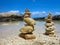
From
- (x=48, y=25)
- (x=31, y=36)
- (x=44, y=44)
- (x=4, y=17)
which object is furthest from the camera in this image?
(x=4, y=17)

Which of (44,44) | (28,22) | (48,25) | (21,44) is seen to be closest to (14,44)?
(21,44)

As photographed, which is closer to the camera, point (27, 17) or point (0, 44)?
point (0, 44)

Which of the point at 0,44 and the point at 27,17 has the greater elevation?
the point at 27,17

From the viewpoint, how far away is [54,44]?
35.2ft

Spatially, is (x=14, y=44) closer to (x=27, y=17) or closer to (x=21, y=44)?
(x=21, y=44)

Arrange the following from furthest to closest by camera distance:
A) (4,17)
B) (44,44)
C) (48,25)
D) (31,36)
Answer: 1. (4,17)
2. (48,25)
3. (31,36)
4. (44,44)

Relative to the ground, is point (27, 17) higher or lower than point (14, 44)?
higher

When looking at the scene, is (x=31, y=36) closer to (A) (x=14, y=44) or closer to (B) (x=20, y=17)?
(A) (x=14, y=44)

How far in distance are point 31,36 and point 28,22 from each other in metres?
1.07

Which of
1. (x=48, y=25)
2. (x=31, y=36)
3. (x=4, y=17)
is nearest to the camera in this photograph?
(x=31, y=36)

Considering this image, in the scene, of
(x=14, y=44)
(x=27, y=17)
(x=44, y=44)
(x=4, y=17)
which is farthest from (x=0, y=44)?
(x=4, y=17)

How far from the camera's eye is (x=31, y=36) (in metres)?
13.1

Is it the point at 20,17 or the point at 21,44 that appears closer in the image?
the point at 21,44

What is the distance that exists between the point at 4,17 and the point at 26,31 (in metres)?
37.6
